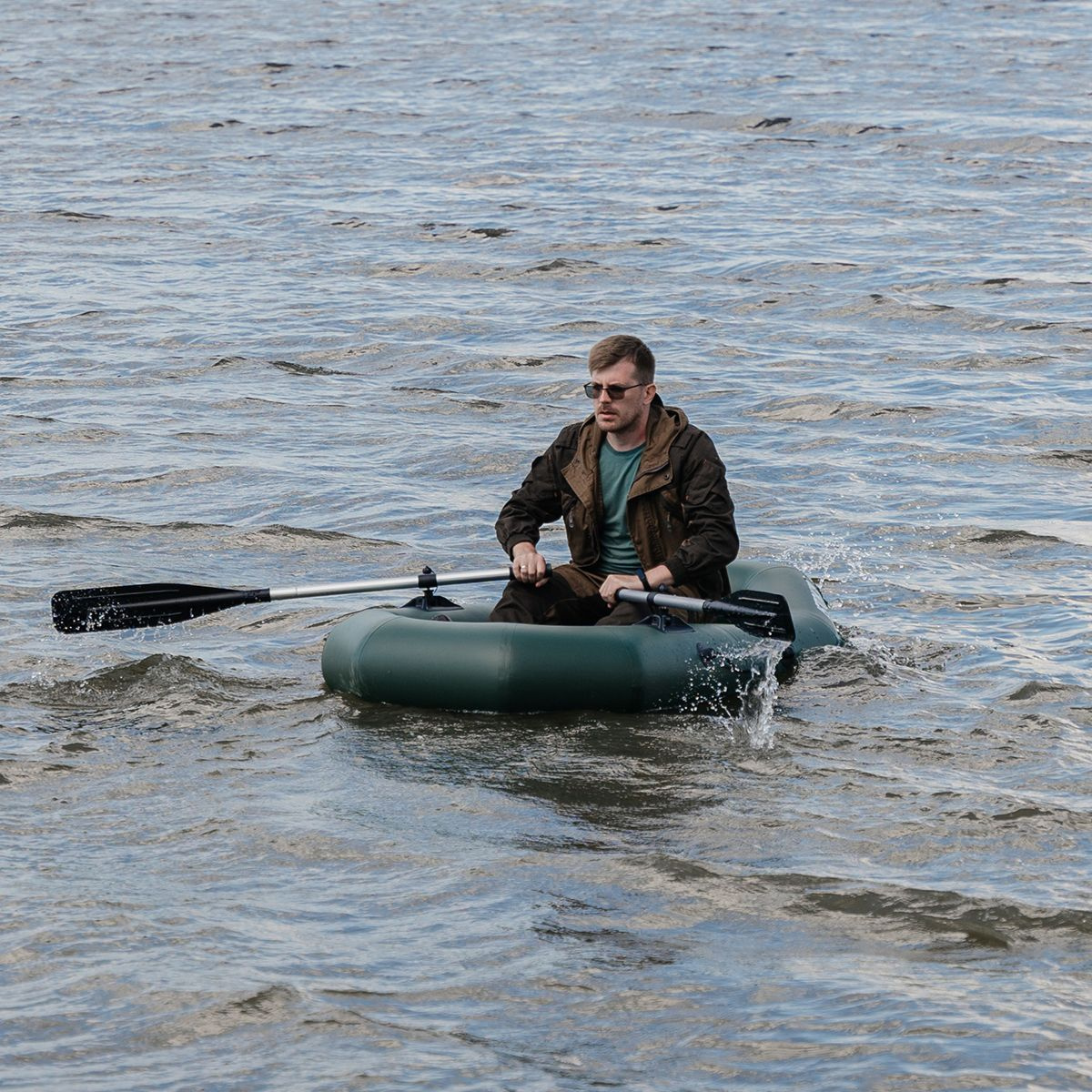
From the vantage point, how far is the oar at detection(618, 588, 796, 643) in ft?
21.9

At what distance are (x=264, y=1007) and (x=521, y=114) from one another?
62.3ft

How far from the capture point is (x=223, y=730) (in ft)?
22.2

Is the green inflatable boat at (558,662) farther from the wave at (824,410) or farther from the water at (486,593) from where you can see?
the wave at (824,410)

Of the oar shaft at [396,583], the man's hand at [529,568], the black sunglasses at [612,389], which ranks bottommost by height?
the oar shaft at [396,583]

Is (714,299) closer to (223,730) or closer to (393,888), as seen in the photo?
(223,730)

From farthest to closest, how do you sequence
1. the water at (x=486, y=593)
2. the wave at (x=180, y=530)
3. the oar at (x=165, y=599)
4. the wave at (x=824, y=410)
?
1. the wave at (x=824, y=410)
2. the wave at (x=180, y=530)
3. the oar at (x=165, y=599)
4. the water at (x=486, y=593)

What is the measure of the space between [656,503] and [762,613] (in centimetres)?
66

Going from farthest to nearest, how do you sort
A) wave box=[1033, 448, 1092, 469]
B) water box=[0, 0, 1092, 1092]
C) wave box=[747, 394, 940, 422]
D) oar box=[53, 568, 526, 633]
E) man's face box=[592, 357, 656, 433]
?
wave box=[747, 394, 940, 422], wave box=[1033, 448, 1092, 469], oar box=[53, 568, 526, 633], man's face box=[592, 357, 656, 433], water box=[0, 0, 1092, 1092]

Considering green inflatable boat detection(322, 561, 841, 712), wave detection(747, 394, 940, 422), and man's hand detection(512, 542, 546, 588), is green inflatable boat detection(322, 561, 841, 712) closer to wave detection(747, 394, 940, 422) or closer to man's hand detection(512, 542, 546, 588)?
man's hand detection(512, 542, 546, 588)

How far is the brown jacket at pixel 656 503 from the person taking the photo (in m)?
6.97

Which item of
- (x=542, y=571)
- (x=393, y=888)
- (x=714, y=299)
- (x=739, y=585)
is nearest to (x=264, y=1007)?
(x=393, y=888)

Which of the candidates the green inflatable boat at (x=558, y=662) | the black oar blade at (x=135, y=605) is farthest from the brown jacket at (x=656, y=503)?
the black oar blade at (x=135, y=605)

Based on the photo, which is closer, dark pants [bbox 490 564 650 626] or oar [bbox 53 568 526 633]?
dark pants [bbox 490 564 650 626]

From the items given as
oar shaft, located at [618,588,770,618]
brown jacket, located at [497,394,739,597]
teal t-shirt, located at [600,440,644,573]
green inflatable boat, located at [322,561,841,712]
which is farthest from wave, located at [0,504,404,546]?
oar shaft, located at [618,588,770,618]
